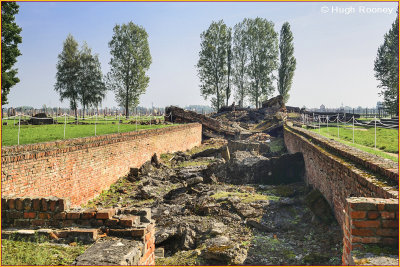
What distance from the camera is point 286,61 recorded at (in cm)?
4722

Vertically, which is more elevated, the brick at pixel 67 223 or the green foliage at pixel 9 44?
the green foliage at pixel 9 44

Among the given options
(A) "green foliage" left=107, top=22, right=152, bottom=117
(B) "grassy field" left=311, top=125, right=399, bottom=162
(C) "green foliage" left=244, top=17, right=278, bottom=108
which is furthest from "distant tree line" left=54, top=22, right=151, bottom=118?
(B) "grassy field" left=311, top=125, right=399, bottom=162

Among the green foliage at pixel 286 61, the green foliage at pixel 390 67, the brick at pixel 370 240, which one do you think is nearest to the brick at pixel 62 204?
the brick at pixel 370 240

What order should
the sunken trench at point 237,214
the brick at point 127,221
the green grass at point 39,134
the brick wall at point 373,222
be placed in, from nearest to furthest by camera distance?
the brick wall at point 373,222 < the brick at point 127,221 < the sunken trench at point 237,214 < the green grass at point 39,134

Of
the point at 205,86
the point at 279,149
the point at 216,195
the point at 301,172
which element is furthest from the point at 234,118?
the point at 216,195

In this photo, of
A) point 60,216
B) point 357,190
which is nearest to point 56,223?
point 60,216

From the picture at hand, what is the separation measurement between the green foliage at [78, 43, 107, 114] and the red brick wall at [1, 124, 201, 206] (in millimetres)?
31188

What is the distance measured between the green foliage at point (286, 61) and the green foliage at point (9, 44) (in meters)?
34.9

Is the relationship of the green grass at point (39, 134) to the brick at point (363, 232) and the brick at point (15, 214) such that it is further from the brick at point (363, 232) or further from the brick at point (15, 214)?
the brick at point (363, 232)

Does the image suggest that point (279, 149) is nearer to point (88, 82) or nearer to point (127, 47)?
point (127, 47)

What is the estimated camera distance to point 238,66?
1933 inches

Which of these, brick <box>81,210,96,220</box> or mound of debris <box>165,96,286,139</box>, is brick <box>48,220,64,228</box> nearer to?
brick <box>81,210,96,220</box>

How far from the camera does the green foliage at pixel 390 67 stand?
35.2 metres

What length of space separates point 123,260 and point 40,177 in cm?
475
